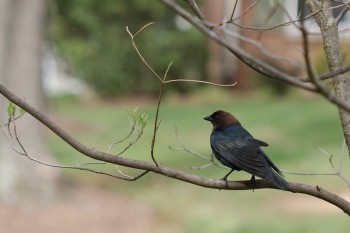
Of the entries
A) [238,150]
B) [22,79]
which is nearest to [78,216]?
[22,79]

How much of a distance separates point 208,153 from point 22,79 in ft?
→ 21.3

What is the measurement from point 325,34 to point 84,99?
102 feet

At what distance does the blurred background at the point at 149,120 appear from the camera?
43.1 feet

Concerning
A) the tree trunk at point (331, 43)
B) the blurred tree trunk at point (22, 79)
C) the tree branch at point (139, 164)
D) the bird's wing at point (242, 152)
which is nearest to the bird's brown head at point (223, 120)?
the bird's wing at point (242, 152)

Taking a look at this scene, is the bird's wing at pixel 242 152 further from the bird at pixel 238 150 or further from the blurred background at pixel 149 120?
the blurred background at pixel 149 120

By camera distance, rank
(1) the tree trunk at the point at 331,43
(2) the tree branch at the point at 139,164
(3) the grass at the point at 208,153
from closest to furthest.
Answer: (2) the tree branch at the point at 139,164, (1) the tree trunk at the point at 331,43, (3) the grass at the point at 208,153

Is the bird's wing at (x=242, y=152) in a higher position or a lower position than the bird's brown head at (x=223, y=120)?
lower

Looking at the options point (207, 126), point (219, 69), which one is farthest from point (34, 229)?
point (219, 69)

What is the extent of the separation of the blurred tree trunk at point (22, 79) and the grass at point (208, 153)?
2.01m

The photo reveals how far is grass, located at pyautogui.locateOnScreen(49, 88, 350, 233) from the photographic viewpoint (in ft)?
41.3

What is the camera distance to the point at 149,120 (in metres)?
24.9

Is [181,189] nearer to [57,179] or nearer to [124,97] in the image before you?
[57,179]

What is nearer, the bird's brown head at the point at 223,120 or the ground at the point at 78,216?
the bird's brown head at the point at 223,120

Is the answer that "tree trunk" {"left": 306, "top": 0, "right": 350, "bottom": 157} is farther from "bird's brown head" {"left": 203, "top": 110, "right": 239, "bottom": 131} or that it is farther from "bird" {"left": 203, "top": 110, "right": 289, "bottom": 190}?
"bird's brown head" {"left": 203, "top": 110, "right": 239, "bottom": 131}
